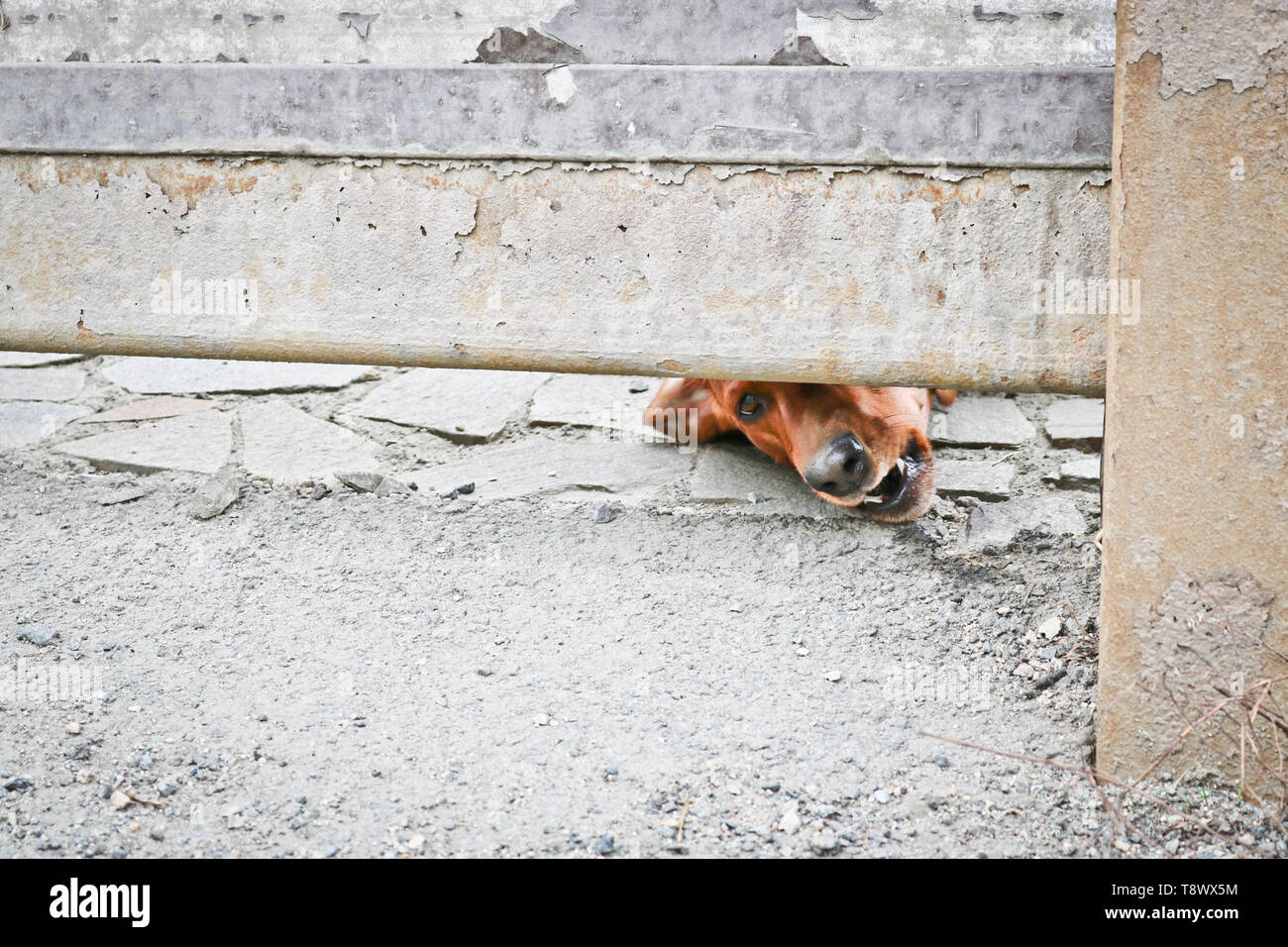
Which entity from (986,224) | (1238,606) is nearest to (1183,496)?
(1238,606)

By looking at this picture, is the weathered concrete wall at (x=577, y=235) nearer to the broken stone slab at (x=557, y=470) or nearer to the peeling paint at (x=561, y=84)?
the peeling paint at (x=561, y=84)

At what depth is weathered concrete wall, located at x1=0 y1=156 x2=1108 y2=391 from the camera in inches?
94.7

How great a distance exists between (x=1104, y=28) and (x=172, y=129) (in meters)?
2.19

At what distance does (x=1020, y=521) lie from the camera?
3.00 meters

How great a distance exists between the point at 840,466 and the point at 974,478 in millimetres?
710

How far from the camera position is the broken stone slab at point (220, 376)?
4.17 meters

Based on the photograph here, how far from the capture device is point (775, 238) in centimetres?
248

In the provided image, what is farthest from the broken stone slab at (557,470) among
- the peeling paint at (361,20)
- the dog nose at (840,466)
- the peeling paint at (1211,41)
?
the peeling paint at (1211,41)

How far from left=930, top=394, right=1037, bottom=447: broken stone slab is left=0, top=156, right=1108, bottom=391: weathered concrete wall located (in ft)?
3.93

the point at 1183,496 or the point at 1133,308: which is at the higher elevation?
the point at 1133,308

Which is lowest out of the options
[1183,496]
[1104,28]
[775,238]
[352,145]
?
[1183,496]

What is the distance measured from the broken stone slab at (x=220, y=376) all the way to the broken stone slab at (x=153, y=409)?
9 cm

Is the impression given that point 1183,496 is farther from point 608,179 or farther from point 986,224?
point 608,179

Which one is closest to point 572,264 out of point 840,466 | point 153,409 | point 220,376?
point 840,466
